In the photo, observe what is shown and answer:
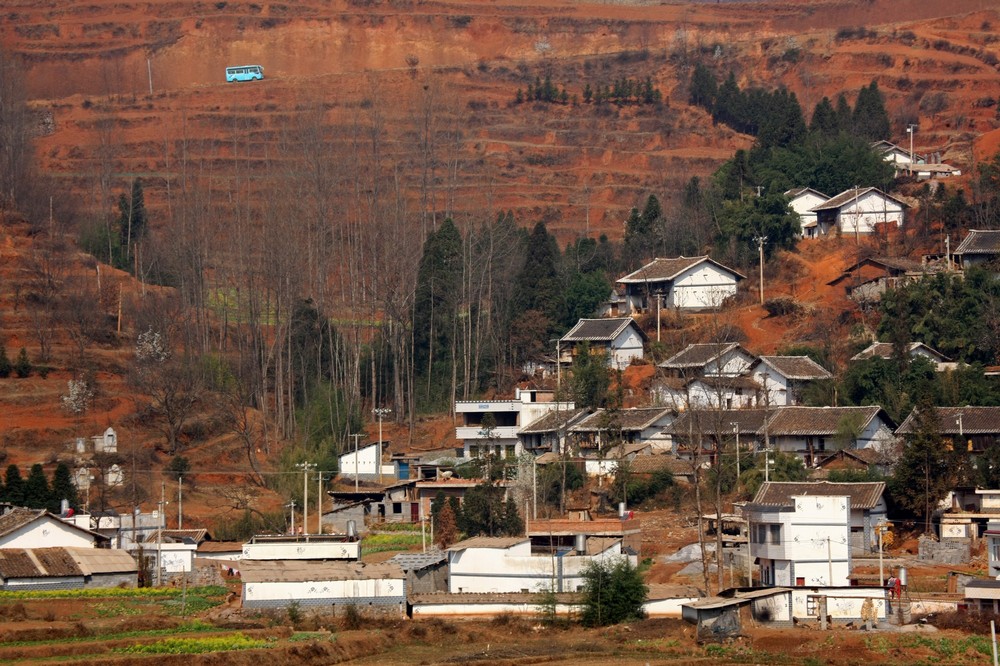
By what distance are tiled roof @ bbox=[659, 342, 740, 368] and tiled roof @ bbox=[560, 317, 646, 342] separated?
3192 millimetres

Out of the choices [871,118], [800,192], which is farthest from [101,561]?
[871,118]

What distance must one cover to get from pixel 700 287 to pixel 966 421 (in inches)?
747

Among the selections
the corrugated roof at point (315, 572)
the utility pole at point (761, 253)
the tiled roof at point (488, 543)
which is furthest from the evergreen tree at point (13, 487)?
the utility pole at point (761, 253)

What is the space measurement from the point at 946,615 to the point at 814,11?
3992 inches

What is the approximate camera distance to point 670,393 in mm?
67188

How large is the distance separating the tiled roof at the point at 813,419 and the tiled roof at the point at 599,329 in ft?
38.0

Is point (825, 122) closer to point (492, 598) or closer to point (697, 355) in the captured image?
point (697, 355)

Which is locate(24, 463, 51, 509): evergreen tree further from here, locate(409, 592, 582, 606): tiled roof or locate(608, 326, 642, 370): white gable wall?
locate(608, 326, 642, 370): white gable wall

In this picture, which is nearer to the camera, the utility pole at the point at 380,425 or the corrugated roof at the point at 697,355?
the corrugated roof at the point at 697,355

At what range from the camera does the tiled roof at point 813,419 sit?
196 ft

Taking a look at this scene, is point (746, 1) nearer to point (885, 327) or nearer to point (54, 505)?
point (885, 327)

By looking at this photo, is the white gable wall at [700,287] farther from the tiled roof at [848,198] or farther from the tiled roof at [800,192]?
the tiled roof at [800,192]

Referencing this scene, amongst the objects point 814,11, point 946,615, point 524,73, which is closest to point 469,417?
point 946,615

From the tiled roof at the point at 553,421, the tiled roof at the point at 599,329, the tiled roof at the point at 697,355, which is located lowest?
the tiled roof at the point at 553,421
